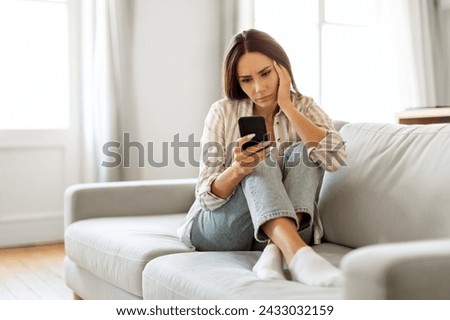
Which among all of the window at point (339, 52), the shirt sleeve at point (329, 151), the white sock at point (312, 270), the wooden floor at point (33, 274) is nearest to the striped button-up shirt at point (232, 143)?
the shirt sleeve at point (329, 151)

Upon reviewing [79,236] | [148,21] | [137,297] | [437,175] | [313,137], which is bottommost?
[137,297]

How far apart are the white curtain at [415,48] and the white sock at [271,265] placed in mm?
3586

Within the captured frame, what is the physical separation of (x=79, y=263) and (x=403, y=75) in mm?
3411

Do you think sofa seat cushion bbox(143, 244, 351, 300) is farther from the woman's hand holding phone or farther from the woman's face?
the woman's face

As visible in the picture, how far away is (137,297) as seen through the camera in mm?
1923

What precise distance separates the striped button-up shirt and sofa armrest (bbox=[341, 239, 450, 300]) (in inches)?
33.3

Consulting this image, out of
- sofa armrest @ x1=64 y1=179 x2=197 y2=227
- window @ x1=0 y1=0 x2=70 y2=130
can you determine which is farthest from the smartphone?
window @ x1=0 y1=0 x2=70 y2=130

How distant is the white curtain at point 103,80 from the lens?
385cm

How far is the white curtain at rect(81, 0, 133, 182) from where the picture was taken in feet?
12.6

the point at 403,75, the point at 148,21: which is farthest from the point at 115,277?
the point at 403,75

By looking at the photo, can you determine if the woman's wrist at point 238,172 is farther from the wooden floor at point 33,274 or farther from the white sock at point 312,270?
the wooden floor at point 33,274

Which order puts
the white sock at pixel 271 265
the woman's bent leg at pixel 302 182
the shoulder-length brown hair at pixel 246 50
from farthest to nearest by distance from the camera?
the shoulder-length brown hair at pixel 246 50
the woman's bent leg at pixel 302 182
the white sock at pixel 271 265
